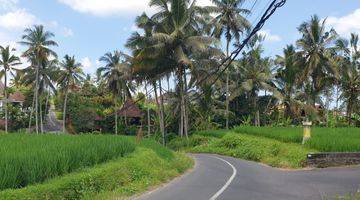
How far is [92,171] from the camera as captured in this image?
16.1 metres

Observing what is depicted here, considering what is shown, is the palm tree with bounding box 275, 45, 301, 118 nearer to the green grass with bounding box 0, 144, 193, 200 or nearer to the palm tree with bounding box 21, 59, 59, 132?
the palm tree with bounding box 21, 59, 59, 132

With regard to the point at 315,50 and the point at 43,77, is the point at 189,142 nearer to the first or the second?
the point at 315,50

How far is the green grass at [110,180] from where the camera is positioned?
13008mm

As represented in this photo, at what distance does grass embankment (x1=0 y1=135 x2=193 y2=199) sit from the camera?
43.3 feet

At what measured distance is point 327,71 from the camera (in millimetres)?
61906

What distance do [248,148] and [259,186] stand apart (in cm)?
1907

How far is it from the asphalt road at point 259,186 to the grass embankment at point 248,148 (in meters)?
4.11

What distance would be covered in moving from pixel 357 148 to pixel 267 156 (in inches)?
251

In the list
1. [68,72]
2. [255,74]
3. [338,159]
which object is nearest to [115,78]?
[68,72]

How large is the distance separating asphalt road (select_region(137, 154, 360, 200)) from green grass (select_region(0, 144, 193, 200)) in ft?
2.19

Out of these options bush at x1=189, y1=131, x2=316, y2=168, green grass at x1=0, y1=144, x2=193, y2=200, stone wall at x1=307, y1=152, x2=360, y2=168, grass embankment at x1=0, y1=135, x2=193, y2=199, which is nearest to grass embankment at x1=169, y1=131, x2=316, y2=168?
bush at x1=189, y1=131, x2=316, y2=168

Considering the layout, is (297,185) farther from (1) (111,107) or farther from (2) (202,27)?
(1) (111,107)

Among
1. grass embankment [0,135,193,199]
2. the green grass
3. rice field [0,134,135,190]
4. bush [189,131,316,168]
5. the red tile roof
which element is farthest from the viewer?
the red tile roof

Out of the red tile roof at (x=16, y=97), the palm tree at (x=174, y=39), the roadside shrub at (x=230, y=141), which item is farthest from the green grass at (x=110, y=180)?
the red tile roof at (x=16, y=97)
